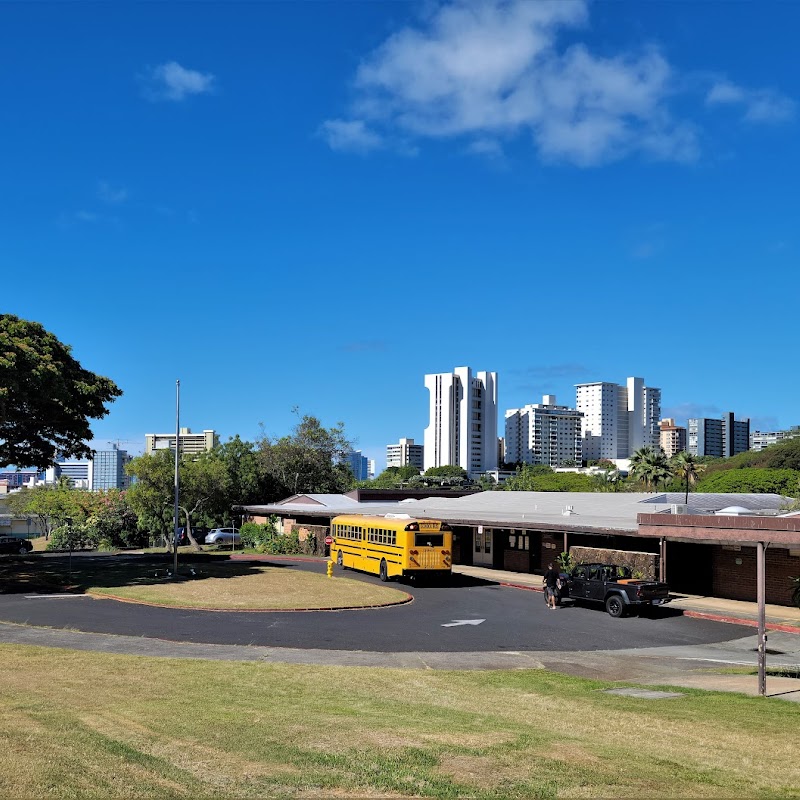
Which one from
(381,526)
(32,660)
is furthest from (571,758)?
(381,526)

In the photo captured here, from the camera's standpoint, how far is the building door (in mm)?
46697

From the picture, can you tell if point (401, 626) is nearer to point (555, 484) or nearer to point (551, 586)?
point (551, 586)

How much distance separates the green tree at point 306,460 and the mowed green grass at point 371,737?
62.3 meters

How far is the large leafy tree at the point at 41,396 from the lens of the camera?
34.0 m

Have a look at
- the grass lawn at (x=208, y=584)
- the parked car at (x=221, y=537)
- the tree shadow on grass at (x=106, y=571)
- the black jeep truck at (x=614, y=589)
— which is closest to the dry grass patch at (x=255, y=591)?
the grass lawn at (x=208, y=584)

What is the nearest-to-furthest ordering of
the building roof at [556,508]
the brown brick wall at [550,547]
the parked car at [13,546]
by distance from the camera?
the building roof at [556,508] → the brown brick wall at [550,547] → the parked car at [13,546]

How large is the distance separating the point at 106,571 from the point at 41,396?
10.3m

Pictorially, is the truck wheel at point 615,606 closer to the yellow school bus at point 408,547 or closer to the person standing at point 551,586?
the person standing at point 551,586

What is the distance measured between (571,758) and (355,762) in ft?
8.36

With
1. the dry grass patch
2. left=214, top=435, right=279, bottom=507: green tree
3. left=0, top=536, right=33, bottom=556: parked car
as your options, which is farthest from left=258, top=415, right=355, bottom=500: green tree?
the dry grass patch

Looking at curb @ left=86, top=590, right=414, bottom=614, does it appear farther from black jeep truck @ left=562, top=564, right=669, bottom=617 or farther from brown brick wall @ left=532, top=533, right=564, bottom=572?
brown brick wall @ left=532, top=533, right=564, bottom=572

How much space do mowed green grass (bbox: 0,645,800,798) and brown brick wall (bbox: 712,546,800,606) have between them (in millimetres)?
15986

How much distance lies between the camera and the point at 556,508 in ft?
154

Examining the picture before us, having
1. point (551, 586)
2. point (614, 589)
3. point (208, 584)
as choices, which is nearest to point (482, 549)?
point (208, 584)
